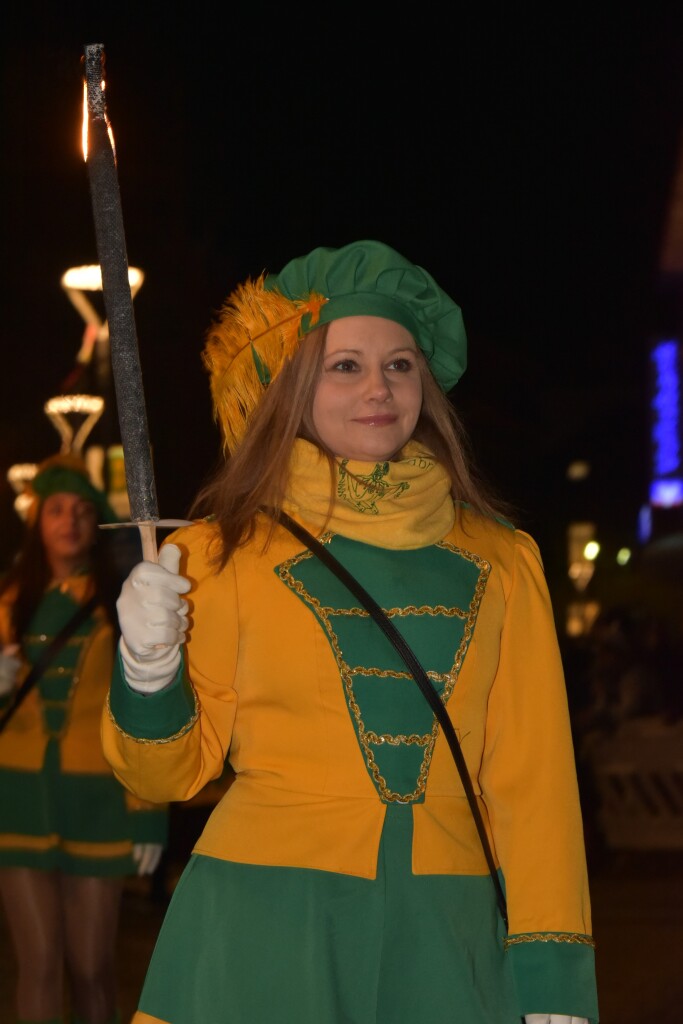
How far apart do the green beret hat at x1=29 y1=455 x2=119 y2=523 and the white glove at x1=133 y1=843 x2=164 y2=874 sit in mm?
1246

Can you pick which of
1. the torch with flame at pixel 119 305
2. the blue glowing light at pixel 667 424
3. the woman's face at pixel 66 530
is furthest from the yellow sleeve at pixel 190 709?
the blue glowing light at pixel 667 424

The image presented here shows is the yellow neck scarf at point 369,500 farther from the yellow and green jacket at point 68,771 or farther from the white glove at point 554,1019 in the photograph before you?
the yellow and green jacket at point 68,771

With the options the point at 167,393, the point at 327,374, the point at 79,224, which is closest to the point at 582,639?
the point at 167,393

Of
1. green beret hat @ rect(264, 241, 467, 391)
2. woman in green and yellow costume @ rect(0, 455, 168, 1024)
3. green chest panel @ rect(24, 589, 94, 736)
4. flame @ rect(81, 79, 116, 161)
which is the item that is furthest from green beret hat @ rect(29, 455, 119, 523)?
flame @ rect(81, 79, 116, 161)

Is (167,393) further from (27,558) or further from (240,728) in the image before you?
(240,728)

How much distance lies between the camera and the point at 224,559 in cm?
254

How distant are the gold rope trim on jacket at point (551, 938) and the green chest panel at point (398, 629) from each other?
287 millimetres

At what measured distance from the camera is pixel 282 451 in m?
2.68

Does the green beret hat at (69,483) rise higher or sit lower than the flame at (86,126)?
lower

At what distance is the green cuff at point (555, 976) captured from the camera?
7.80 ft

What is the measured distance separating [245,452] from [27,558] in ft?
9.32

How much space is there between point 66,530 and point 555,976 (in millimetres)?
3378

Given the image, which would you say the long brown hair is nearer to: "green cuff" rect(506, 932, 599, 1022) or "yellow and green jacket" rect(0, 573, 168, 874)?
"green cuff" rect(506, 932, 599, 1022)

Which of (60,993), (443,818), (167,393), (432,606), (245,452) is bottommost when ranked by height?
(60,993)
